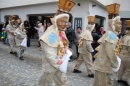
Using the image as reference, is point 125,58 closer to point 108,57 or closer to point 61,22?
point 108,57

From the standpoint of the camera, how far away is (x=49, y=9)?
10.7 meters

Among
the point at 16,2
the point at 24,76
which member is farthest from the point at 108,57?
the point at 16,2

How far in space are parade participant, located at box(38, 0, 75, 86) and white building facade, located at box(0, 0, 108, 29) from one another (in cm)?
582

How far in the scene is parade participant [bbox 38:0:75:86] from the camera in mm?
2916

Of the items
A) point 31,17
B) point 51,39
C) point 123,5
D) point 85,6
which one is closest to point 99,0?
point 85,6

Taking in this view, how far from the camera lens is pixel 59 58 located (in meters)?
3.03

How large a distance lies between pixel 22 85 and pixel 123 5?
1051cm

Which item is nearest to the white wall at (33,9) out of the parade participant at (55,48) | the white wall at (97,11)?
the white wall at (97,11)

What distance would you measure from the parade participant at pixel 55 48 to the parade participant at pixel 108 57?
0.80m

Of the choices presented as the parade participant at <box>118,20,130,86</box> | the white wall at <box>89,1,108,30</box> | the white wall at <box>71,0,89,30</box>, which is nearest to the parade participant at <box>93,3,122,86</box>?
the parade participant at <box>118,20,130,86</box>

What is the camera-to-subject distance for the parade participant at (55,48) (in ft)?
9.57

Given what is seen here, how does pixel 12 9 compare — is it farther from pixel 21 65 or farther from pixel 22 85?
pixel 22 85

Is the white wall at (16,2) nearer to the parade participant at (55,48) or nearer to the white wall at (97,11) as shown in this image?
the white wall at (97,11)

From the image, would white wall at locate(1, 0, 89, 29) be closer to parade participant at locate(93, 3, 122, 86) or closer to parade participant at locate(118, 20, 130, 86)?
parade participant at locate(118, 20, 130, 86)
